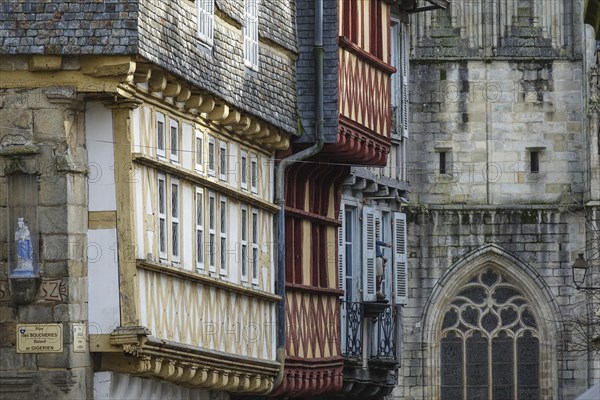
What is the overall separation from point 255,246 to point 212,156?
2731 millimetres

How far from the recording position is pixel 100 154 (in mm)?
30109

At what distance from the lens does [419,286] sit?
61000 mm

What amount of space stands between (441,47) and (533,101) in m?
2.34

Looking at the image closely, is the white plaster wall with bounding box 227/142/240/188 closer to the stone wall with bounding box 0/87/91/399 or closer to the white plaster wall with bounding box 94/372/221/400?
the white plaster wall with bounding box 94/372/221/400

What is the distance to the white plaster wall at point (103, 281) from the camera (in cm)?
2988

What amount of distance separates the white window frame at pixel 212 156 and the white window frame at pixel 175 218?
1641mm

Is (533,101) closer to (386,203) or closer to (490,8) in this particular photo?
(490,8)

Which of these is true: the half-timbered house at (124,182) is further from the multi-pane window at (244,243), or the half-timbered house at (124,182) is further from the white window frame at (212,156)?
the multi-pane window at (244,243)

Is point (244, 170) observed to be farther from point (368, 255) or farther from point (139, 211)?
point (368, 255)

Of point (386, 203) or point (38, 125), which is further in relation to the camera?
point (386, 203)

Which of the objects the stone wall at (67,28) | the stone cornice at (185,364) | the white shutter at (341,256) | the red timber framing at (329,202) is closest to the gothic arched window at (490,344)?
the white shutter at (341,256)

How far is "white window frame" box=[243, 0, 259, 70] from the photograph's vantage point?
35.6 m

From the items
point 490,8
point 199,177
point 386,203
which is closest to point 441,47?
point 490,8

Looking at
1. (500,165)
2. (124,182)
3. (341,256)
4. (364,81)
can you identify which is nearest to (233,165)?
(124,182)
